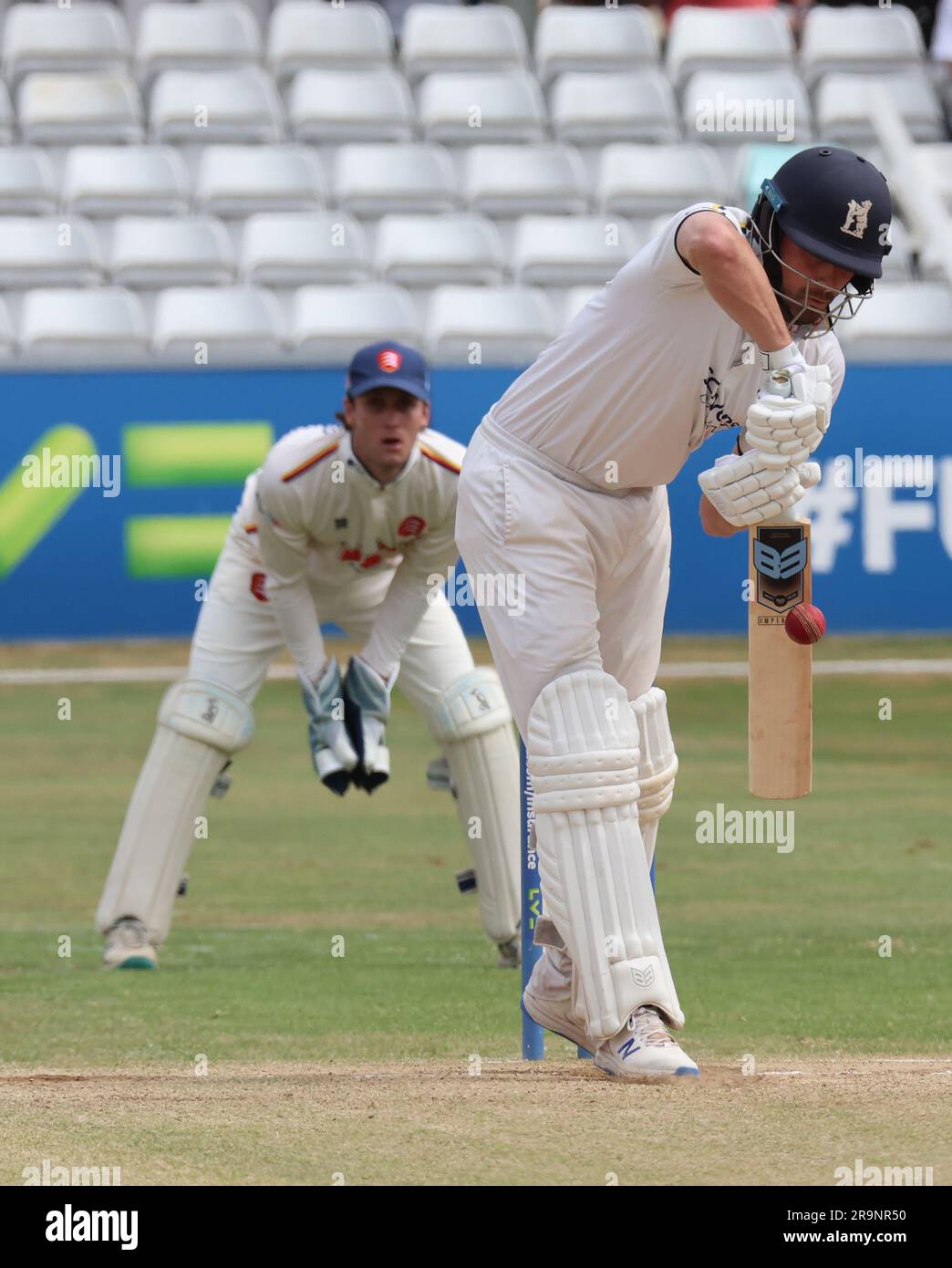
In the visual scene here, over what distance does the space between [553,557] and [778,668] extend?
1.74 ft

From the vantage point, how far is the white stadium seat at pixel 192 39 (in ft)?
48.6

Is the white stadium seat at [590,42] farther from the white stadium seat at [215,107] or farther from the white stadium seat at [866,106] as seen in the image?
the white stadium seat at [215,107]

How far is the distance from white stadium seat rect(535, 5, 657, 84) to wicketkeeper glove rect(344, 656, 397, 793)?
382 inches

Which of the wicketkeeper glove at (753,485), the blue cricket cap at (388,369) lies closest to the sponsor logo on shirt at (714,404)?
the wicketkeeper glove at (753,485)

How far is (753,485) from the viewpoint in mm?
4156

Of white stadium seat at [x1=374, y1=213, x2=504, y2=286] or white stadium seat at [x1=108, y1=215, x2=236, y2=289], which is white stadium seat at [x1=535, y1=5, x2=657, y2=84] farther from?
white stadium seat at [x1=108, y1=215, x2=236, y2=289]

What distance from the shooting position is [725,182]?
14641 millimetres

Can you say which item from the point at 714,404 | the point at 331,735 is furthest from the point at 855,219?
the point at 331,735

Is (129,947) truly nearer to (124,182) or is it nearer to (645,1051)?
(645,1051)

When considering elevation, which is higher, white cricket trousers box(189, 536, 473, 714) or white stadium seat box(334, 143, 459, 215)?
white stadium seat box(334, 143, 459, 215)

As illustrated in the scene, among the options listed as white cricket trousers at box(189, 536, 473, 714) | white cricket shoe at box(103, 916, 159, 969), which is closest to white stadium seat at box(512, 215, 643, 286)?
white cricket trousers at box(189, 536, 473, 714)

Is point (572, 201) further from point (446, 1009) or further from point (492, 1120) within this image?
point (492, 1120)

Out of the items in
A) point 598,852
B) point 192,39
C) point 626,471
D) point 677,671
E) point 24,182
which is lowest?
point 598,852

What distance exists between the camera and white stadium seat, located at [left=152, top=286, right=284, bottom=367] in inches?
512
